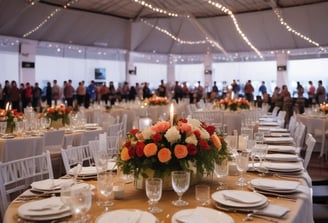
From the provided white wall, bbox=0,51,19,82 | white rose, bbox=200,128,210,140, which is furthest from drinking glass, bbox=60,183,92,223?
white wall, bbox=0,51,19,82

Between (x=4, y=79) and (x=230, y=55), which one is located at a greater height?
(x=230, y=55)

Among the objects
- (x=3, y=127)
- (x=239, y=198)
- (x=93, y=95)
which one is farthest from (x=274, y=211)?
(x=93, y=95)

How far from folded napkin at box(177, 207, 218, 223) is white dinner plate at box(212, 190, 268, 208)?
20 centimetres

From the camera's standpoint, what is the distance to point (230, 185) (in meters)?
2.69

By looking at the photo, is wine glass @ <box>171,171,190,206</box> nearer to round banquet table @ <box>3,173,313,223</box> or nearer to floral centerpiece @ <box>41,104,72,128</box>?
round banquet table @ <box>3,173,313,223</box>

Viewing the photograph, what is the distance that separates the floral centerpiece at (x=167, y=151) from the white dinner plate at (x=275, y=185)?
1.00 ft

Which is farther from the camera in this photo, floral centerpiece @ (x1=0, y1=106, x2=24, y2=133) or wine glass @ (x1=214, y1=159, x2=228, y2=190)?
floral centerpiece @ (x1=0, y1=106, x2=24, y2=133)

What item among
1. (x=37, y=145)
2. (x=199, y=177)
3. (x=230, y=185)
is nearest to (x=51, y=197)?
(x=199, y=177)

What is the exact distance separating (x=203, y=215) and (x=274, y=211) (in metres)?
0.40

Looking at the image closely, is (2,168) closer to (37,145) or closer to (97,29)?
(37,145)

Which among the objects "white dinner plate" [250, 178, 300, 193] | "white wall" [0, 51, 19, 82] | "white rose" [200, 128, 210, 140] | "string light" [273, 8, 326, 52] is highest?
"string light" [273, 8, 326, 52]

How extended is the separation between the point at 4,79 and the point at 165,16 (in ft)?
31.2

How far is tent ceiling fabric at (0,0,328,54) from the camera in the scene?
58.2 feet

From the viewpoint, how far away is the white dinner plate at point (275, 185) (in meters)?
2.45
